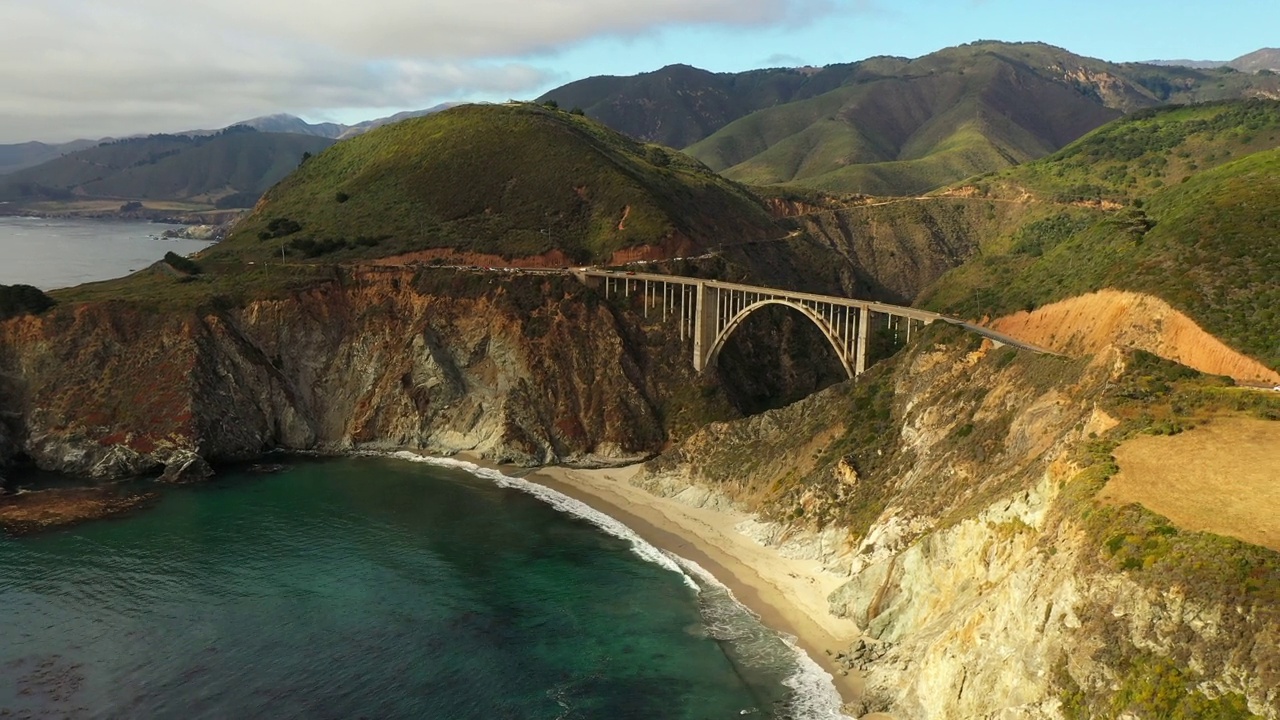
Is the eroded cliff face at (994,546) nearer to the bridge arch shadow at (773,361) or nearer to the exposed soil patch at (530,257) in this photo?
the bridge arch shadow at (773,361)

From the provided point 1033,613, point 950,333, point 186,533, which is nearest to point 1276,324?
point 950,333

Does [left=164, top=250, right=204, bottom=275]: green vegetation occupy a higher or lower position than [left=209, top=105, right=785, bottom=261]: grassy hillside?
lower

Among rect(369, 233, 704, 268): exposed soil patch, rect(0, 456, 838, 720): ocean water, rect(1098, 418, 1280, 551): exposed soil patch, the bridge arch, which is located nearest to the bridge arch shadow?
the bridge arch

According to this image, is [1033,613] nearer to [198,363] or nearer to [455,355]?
[455,355]

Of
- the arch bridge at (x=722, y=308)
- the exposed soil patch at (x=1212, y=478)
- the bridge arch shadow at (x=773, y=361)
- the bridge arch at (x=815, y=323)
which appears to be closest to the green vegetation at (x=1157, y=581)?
the exposed soil patch at (x=1212, y=478)

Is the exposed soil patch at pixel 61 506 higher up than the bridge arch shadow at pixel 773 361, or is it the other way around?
the bridge arch shadow at pixel 773 361

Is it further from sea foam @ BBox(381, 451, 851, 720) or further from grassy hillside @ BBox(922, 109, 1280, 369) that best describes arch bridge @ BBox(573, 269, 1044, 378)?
sea foam @ BBox(381, 451, 851, 720)
